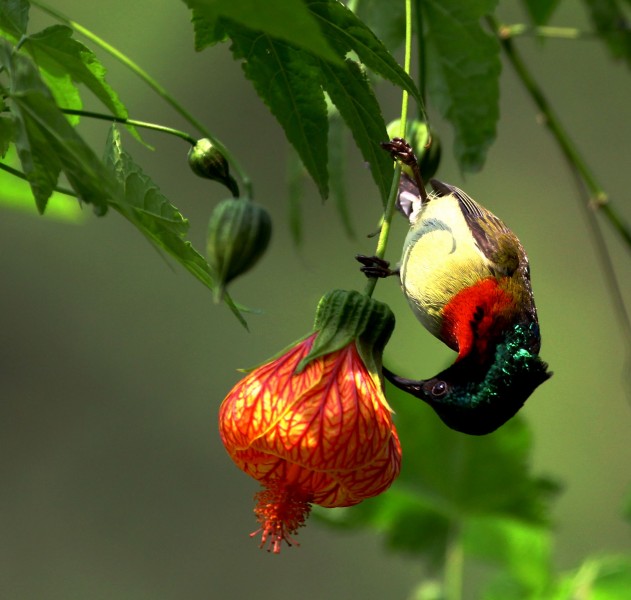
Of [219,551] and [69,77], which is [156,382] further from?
[69,77]

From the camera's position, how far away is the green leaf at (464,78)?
1445 mm

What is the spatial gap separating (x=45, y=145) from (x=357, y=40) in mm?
289

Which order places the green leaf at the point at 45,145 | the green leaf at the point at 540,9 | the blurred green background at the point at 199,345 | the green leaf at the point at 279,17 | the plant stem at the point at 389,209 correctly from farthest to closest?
the blurred green background at the point at 199,345 < the green leaf at the point at 540,9 < the plant stem at the point at 389,209 < the green leaf at the point at 45,145 < the green leaf at the point at 279,17

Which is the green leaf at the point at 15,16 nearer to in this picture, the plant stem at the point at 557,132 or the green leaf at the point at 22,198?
the green leaf at the point at 22,198

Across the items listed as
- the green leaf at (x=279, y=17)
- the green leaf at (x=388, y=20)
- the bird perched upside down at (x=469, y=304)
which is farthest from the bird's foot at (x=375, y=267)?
the green leaf at (x=279, y=17)

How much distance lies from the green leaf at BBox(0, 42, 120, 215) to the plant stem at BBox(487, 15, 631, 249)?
0.85m

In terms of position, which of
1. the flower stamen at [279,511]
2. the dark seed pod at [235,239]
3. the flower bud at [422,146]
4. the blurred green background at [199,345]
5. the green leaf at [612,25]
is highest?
the blurred green background at [199,345]

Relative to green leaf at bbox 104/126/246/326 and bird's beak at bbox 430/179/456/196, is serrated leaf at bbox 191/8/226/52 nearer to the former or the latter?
green leaf at bbox 104/126/246/326

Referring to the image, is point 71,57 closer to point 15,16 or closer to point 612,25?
point 15,16

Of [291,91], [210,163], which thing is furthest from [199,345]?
[291,91]

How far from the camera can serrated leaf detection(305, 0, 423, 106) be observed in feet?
3.22

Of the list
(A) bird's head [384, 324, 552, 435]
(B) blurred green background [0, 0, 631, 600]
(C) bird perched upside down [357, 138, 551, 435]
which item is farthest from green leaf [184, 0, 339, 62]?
(B) blurred green background [0, 0, 631, 600]

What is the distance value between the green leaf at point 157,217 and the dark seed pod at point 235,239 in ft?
0.06

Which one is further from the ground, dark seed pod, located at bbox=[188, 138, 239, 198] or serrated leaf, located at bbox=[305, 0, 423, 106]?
serrated leaf, located at bbox=[305, 0, 423, 106]
